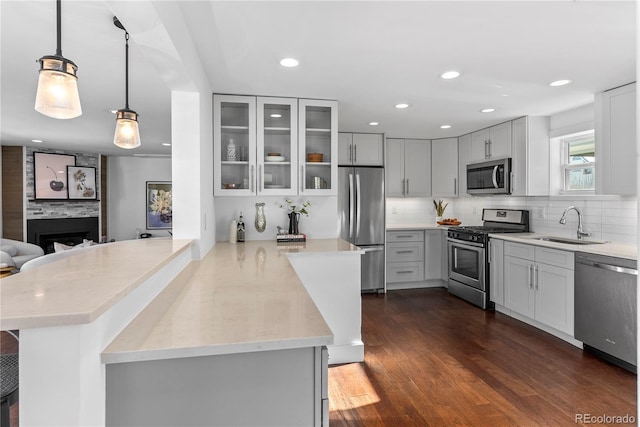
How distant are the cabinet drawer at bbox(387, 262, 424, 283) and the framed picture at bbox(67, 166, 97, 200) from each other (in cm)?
607

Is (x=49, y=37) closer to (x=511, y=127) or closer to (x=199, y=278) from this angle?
(x=199, y=278)

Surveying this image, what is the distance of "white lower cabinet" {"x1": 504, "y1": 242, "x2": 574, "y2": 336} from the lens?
315cm

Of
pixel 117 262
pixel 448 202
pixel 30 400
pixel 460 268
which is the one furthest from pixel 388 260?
pixel 30 400

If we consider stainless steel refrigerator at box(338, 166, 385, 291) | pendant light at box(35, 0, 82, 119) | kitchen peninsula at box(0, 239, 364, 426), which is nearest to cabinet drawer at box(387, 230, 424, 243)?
stainless steel refrigerator at box(338, 166, 385, 291)

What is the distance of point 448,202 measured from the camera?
5750 millimetres

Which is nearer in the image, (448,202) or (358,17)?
(358,17)

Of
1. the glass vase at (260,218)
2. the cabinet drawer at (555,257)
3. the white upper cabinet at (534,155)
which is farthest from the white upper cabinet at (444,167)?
the glass vase at (260,218)

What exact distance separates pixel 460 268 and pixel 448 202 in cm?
147

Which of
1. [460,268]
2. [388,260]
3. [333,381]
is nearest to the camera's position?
[333,381]

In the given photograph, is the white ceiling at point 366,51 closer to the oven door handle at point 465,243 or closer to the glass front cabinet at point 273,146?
the glass front cabinet at point 273,146

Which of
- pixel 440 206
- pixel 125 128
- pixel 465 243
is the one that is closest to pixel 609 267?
pixel 465 243

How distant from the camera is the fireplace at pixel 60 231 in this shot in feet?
21.0

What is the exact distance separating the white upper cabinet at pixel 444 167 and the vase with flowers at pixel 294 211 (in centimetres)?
258

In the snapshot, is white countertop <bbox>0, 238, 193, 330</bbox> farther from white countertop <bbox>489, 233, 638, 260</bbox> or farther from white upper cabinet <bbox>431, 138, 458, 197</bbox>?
white upper cabinet <bbox>431, 138, 458, 197</bbox>
